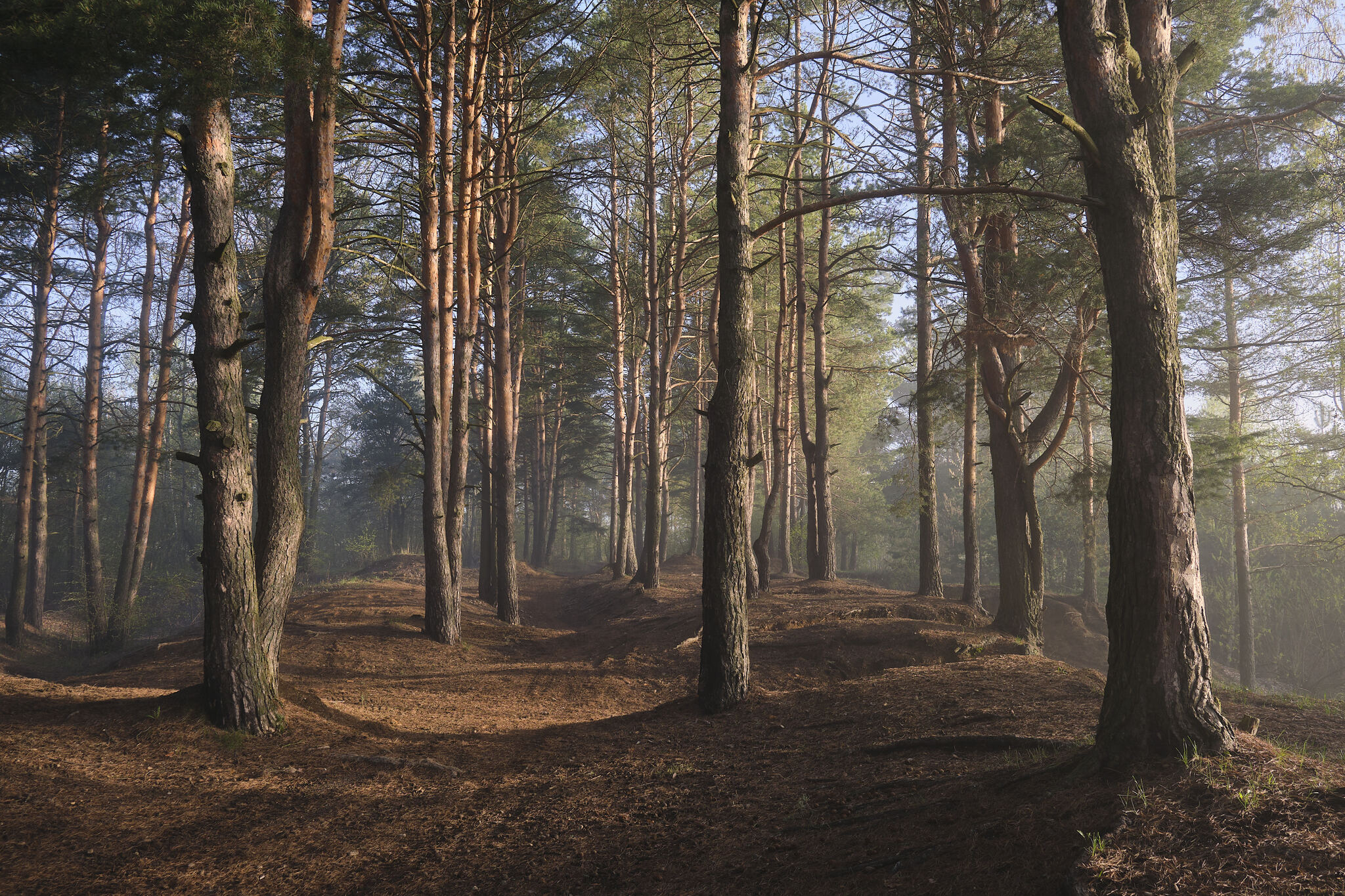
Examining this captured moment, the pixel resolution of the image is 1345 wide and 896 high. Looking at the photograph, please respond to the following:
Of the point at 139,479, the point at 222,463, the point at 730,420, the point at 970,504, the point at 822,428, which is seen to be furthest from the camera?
the point at 822,428

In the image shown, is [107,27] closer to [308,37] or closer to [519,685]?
[308,37]

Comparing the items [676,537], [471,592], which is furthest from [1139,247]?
[676,537]

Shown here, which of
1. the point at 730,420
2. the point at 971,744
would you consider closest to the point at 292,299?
the point at 730,420

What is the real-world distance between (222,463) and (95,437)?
1370cm

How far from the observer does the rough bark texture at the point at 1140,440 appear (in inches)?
141

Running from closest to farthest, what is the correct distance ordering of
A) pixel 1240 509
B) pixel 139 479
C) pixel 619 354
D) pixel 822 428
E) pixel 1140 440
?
pixel 1140 440
pixel 139 479
pixel 822 428
pixel 1240 509
pixel 619 354

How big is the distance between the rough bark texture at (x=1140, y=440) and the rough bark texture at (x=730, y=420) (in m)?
3.13

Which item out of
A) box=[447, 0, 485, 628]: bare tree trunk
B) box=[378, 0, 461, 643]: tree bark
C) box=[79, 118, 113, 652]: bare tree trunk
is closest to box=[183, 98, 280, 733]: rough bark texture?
box=[378, 0, 461, 643]: tree bark

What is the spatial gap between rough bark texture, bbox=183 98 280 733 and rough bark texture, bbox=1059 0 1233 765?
5.92 metres

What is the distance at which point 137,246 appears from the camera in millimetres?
17562

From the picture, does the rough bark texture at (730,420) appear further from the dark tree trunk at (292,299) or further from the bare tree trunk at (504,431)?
the bare tree trunk at (504,431)

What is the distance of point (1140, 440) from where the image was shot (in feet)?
12.5

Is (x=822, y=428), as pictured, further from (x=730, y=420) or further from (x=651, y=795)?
(x=651, y=795)

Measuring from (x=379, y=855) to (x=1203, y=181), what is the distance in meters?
11.7
